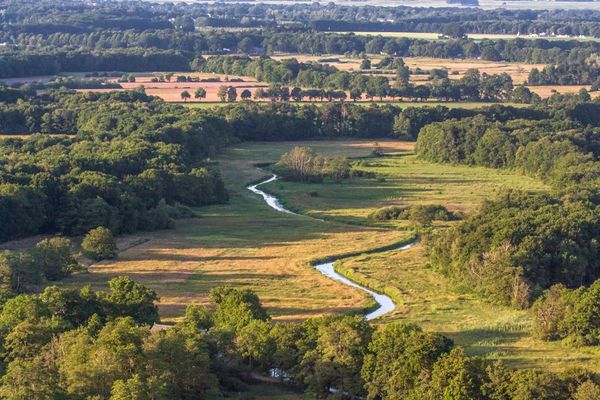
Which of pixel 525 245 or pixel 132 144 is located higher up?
pixel 132 144

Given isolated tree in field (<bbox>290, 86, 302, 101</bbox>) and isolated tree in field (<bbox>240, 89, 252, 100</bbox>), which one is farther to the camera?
isolated tree in field (<bbox>290, 86, 302, 101</bbox>)

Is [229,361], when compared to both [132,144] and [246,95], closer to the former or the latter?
[132,144]


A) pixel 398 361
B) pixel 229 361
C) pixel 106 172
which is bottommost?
pixel 229 361

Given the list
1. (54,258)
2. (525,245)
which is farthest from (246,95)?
(525,245)

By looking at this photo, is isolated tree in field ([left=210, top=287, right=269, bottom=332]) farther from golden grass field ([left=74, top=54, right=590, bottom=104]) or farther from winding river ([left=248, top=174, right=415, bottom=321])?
golden grass field ([left=74, top=54, right=590, bottom=104])

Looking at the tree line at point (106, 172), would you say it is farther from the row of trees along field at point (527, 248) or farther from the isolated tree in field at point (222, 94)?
the isolated tree in field at point (222, 94)

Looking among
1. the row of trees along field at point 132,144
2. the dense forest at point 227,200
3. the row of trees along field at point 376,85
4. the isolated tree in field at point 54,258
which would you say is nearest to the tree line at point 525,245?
the dense forest at point 227,200

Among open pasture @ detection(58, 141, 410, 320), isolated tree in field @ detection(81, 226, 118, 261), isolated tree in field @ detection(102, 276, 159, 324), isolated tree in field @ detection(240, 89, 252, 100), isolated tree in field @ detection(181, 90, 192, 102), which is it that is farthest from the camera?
isolated tree in field @ detection(240, 89, 252, 100)

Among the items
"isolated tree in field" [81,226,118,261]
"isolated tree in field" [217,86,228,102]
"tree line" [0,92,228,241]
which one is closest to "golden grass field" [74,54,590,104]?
"isolated tree in field" [217,86,228,102]
